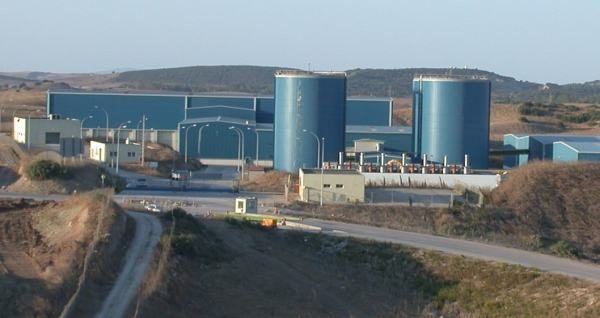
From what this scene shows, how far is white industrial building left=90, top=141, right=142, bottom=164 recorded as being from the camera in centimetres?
5247

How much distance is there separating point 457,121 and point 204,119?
16.5 m

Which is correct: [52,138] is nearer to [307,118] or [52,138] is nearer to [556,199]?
[307,118]

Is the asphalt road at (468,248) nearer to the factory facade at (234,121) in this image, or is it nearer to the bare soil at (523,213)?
the bare soil at (523,213)

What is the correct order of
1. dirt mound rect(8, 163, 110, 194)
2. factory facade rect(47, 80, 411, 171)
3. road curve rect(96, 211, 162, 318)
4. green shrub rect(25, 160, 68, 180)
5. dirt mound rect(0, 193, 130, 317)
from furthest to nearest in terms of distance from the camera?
factory facade rect(47, 80, 411, 171)
green shrub rect(25, 160, 68, 180)
dirt mound rect(8, 163, 110, 194)
road curve rect(96, 211, 162, 318)
dirt mound rect(0, 193, 130, 317)

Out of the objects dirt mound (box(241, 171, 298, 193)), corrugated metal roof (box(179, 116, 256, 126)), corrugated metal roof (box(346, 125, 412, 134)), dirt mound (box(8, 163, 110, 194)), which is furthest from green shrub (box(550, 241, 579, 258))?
corrugated metal roof (box(179, 116, 256, 126))

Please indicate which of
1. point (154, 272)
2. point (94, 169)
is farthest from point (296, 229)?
point (94, 169)

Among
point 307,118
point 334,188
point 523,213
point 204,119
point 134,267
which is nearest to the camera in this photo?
point 134,267

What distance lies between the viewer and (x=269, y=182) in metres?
47.8

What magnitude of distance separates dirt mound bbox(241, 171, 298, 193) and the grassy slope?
58.4ft

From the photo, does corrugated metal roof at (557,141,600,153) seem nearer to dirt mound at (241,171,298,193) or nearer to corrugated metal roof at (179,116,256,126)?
dirt mound at (241,171,298,193)

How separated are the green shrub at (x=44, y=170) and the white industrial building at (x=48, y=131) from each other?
11453mm

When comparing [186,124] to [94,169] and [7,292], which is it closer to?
[94,169]

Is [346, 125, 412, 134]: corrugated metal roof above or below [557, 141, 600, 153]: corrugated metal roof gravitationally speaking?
above

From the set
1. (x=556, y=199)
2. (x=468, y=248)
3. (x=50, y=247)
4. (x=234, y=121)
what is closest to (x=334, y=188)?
(x=556, y=199)
